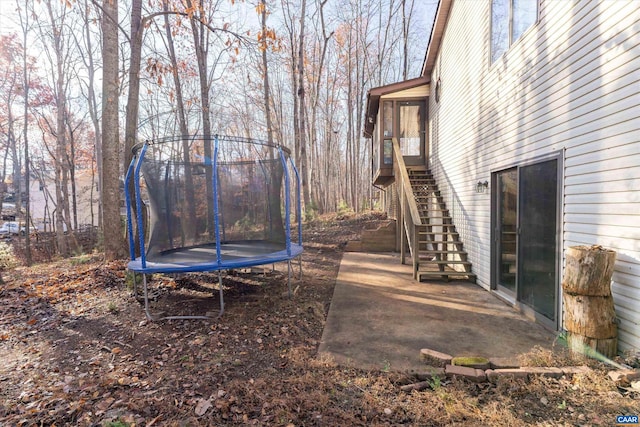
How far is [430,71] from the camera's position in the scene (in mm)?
9117

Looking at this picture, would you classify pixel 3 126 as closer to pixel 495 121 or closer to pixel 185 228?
pixel 185 228

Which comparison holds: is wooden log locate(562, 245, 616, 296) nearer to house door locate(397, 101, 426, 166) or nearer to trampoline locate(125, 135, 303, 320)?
trampoline locate(125, 135, 303, 320)

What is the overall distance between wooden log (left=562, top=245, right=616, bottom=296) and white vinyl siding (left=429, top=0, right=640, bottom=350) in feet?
0.60

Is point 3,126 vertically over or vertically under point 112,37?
over

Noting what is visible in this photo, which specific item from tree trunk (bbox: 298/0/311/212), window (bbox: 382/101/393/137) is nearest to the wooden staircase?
window (bbox: 382/101/393/137)

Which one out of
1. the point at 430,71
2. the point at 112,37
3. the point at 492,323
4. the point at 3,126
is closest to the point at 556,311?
the point at 492,323

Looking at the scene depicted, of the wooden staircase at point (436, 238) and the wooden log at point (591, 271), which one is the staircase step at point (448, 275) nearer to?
the wooden staircase at point (436, 238)

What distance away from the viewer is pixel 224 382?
A: 2.53 metres

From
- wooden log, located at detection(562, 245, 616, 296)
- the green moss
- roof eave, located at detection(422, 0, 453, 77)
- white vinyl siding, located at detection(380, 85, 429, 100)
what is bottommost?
the green moss

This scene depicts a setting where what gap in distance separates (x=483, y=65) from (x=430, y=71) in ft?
13.5

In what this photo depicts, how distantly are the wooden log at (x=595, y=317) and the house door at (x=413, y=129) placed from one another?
719 centimetres

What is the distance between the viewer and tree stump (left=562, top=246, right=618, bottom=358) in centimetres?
255

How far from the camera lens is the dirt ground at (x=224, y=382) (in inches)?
82.6

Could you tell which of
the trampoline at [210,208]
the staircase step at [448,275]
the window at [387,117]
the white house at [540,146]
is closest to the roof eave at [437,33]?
the white house at [540,146]
